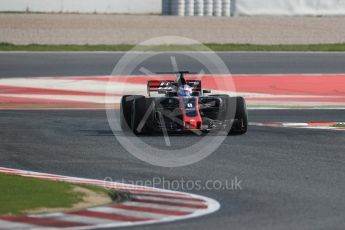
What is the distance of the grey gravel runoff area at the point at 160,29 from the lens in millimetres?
39031

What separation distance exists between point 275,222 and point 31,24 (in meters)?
32.5

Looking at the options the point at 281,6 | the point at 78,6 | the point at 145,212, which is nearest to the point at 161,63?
the point at 78,6

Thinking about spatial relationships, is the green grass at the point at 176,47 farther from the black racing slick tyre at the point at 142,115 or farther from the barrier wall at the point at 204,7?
the black racing slick tyre at the point at 142,115

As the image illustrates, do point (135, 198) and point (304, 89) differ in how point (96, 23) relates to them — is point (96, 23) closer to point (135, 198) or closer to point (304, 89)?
point (304, 89)

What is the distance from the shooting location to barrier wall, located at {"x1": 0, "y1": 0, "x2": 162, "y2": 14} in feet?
150

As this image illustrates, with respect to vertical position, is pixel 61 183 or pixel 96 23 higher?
pixel 96 23

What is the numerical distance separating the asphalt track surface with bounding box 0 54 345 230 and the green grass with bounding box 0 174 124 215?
0.98m

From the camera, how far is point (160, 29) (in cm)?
4112

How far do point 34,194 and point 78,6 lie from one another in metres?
36.5

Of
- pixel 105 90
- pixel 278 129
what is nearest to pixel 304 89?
pixel 105 90

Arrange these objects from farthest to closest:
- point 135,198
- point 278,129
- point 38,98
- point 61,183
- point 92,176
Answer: point 38,98
point 278,129
point 92,176
point 61,183
point 135,198

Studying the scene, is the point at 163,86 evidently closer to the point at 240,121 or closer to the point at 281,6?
the point at 240,121

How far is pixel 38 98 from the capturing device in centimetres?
2367

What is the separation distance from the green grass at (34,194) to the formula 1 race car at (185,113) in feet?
15.0
